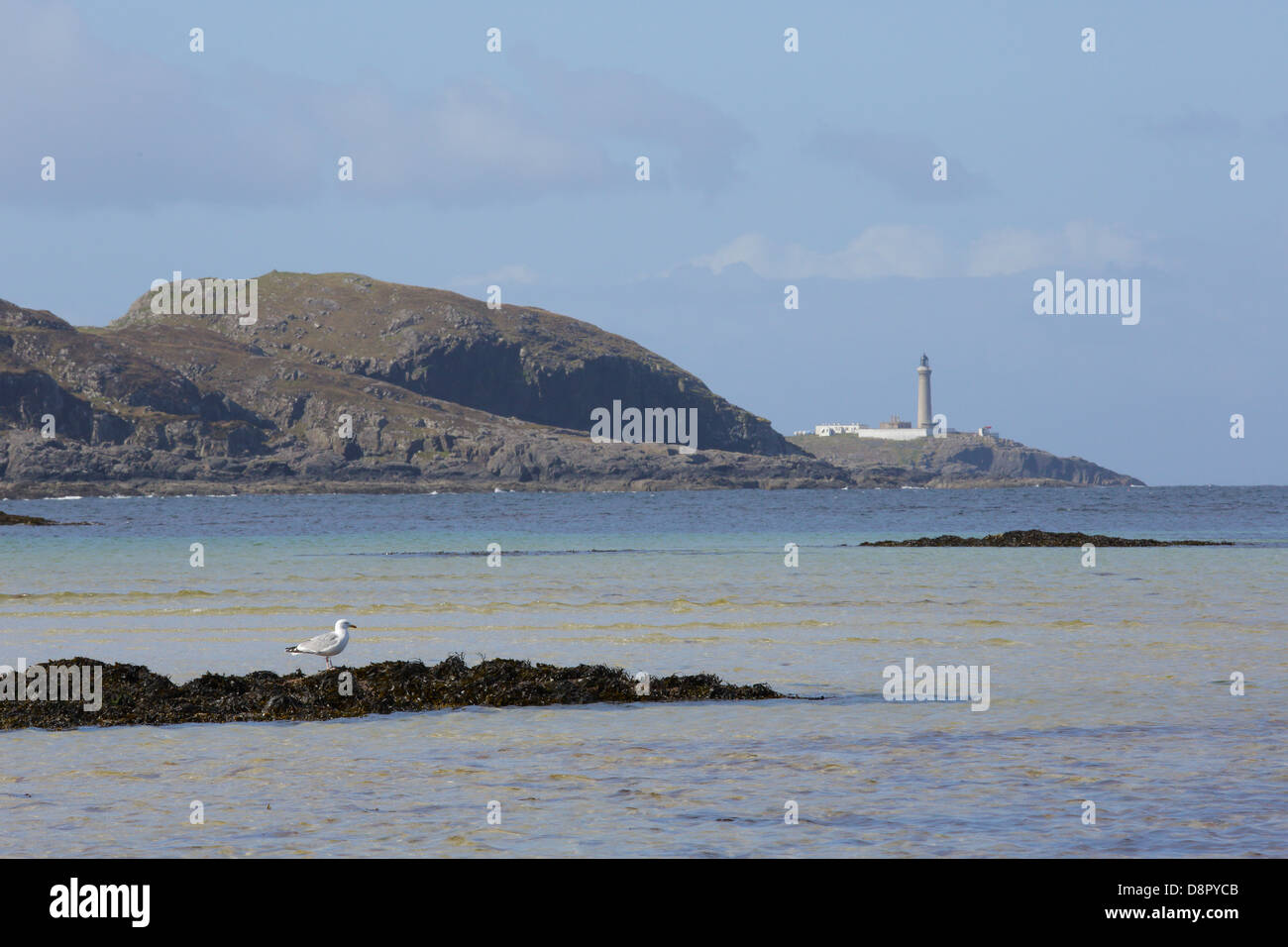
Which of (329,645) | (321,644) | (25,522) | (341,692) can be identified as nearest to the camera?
(341,692)

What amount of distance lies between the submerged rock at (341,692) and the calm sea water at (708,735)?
2.04ft

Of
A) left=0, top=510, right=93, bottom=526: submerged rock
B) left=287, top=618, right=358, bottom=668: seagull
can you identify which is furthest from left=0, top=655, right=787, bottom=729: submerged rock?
left=0, top=510, right=93, bottom=526: submerged rock

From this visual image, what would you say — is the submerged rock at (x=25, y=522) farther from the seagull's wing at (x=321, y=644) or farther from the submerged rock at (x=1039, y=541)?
the seagull's wing at (x=321, y=644)

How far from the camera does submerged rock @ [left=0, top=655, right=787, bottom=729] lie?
1889 centimetres

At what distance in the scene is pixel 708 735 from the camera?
17344 millimetres

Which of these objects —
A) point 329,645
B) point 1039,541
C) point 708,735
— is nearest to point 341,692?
point 329,645

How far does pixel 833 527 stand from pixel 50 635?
8210 centimetres

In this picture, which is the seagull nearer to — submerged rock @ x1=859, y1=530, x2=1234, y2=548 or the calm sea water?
the calm sea water

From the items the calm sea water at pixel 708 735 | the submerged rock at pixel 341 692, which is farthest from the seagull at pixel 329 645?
the calm sea water at pixel 708 735

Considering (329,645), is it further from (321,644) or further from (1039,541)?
→ (1039,541)

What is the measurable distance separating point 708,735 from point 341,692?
6.20m

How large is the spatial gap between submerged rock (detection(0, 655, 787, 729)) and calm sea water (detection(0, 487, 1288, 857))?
622 millimetres

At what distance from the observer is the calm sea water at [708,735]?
Result: 40.0ft
